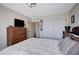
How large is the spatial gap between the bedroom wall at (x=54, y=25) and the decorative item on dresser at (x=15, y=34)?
772mm

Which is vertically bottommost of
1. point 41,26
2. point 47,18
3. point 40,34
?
point 40,34

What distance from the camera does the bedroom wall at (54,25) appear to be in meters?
3.75

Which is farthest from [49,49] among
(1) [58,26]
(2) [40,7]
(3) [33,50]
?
(1) [58,26]

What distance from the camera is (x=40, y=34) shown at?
4414 millimetres

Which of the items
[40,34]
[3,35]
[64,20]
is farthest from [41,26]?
[3,35]

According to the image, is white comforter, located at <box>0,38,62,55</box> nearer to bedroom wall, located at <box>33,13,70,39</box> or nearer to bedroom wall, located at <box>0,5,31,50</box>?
bedroom wall, located at <box>0,5,31,50</box>

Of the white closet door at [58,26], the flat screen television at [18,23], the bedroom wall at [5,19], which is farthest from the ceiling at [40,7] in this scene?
the white closet door at [58,26]

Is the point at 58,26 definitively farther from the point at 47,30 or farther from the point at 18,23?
the point at 18,23

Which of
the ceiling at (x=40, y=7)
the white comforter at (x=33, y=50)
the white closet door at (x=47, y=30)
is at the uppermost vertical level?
the ceiling at (x=40, y=7)

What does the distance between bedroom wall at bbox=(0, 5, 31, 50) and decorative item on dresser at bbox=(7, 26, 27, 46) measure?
0.48 ft

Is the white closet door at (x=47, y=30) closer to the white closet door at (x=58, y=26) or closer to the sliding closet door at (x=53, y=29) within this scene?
the sliding closet door at (x=53, y=29)

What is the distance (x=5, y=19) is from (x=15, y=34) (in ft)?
2.34
